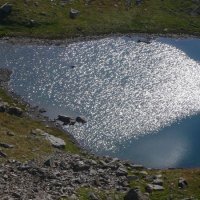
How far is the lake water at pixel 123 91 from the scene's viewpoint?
7350cm

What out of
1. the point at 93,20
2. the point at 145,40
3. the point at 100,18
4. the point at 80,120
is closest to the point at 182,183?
the point at 80,120

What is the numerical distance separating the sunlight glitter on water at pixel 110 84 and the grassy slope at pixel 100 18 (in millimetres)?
5216

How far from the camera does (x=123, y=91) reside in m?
87.9

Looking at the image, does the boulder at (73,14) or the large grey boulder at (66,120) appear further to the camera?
the boulder at (73,14)

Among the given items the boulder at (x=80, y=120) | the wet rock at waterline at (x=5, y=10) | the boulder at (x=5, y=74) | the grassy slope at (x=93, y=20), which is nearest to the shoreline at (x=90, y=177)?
the grassy slope at (x=93, y=20)

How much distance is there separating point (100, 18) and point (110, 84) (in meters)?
29.6

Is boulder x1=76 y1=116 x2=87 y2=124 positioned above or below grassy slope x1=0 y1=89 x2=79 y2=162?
below

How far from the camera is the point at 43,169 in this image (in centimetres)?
A: 5494

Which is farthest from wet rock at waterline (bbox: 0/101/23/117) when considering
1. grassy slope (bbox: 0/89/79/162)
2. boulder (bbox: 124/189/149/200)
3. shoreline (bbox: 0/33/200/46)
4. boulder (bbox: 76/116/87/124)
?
shoreline (bbox: 0/33/200/46)

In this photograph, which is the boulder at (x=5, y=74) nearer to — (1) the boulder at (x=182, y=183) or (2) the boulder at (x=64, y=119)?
(2) the boulder at (x=64, y=119)

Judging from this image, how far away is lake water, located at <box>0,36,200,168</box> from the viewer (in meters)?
73.5

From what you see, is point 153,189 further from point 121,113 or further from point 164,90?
point 164,90

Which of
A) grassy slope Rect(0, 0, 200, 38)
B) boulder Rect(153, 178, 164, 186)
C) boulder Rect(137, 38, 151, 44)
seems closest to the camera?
boulder Rect(153, 178, 164, 186)

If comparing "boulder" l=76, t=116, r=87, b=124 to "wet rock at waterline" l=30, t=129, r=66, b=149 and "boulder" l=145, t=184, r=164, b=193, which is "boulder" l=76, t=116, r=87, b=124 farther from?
"boulder" l=145, t=184, r=164, b=193
